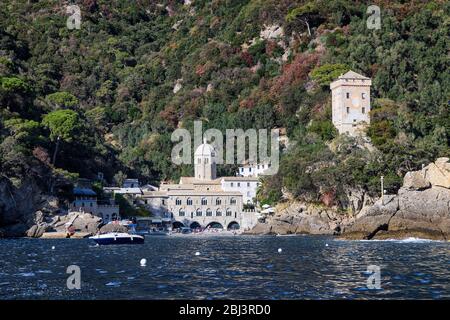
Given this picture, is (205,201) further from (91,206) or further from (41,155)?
(41,155)

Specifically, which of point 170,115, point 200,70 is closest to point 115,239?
point 170,115

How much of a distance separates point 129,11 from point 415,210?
129 m

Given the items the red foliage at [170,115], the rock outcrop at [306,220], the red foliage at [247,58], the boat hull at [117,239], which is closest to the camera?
the boat hull at [117,239]

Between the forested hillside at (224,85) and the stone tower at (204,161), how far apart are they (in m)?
3.92

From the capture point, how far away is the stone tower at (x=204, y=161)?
10400 cm

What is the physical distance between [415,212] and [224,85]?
67.3 metres

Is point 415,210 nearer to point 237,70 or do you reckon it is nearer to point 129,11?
point 237,70

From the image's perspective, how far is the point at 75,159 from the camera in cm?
9444

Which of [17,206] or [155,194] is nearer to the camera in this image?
[17,206]

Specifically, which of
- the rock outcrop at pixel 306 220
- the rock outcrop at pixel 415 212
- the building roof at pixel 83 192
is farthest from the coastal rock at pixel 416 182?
the building roof at pixel 83 192

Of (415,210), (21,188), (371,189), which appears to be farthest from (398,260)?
(21,188)

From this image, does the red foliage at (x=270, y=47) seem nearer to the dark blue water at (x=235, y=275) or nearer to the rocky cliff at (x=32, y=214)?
the rocky cliff at (x=32, y=214)

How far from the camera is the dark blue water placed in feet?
79.3

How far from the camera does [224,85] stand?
12112cm
